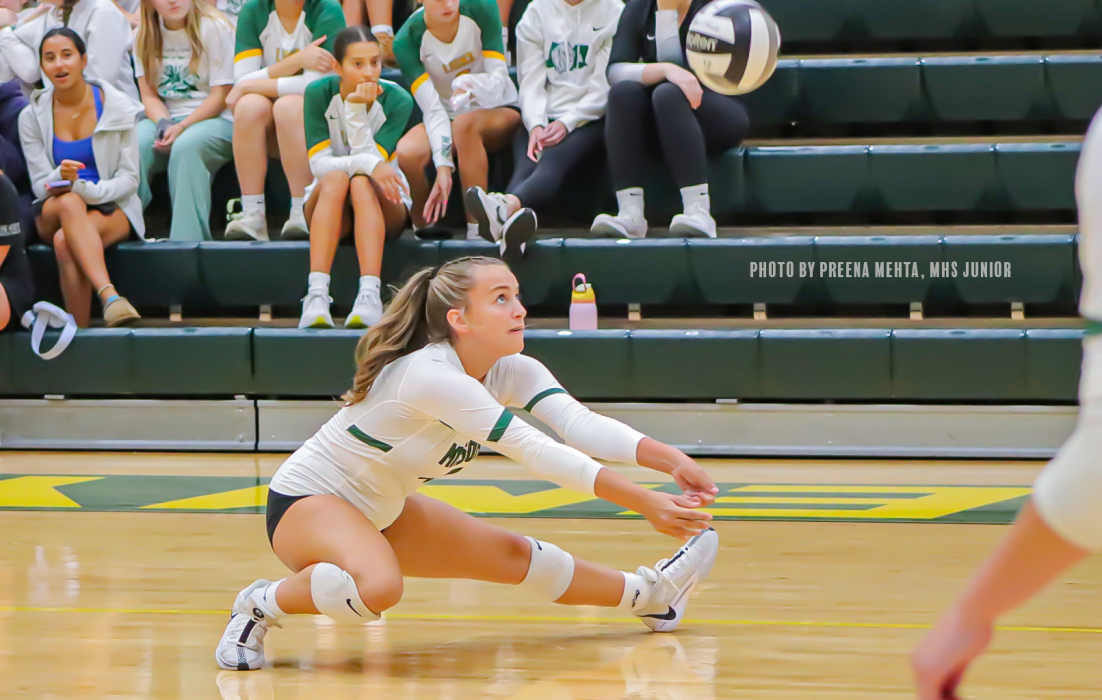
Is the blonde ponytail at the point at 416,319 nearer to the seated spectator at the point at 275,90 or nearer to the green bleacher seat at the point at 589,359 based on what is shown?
the green bleacher seat at the point at 589,359

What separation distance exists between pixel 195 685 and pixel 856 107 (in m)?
4.72

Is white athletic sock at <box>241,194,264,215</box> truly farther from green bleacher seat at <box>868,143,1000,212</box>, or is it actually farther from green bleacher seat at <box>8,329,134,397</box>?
green bleacher seat at <box>868,143,1000,212</box>

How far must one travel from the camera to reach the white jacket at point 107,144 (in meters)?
5.98

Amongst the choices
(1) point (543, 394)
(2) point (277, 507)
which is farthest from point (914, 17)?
(2) point (277, 507)

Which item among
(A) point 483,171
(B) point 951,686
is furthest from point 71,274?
(B) point 951,686

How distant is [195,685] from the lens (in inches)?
93.0

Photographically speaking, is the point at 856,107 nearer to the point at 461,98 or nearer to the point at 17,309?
the point at 461,98

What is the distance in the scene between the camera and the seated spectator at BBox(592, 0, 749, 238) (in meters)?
5.62

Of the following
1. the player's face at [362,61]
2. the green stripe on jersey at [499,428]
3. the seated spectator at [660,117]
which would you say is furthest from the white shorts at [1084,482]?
the player's face at [362,61]

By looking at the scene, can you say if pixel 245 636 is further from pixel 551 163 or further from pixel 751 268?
pixel 551 163

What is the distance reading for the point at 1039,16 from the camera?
6.38 meters

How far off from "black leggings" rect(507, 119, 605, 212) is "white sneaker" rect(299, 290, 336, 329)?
38.1 inches

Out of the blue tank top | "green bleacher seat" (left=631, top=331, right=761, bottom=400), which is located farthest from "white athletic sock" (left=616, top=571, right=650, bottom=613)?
the blue tank top

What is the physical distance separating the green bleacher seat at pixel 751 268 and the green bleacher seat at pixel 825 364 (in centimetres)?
36
